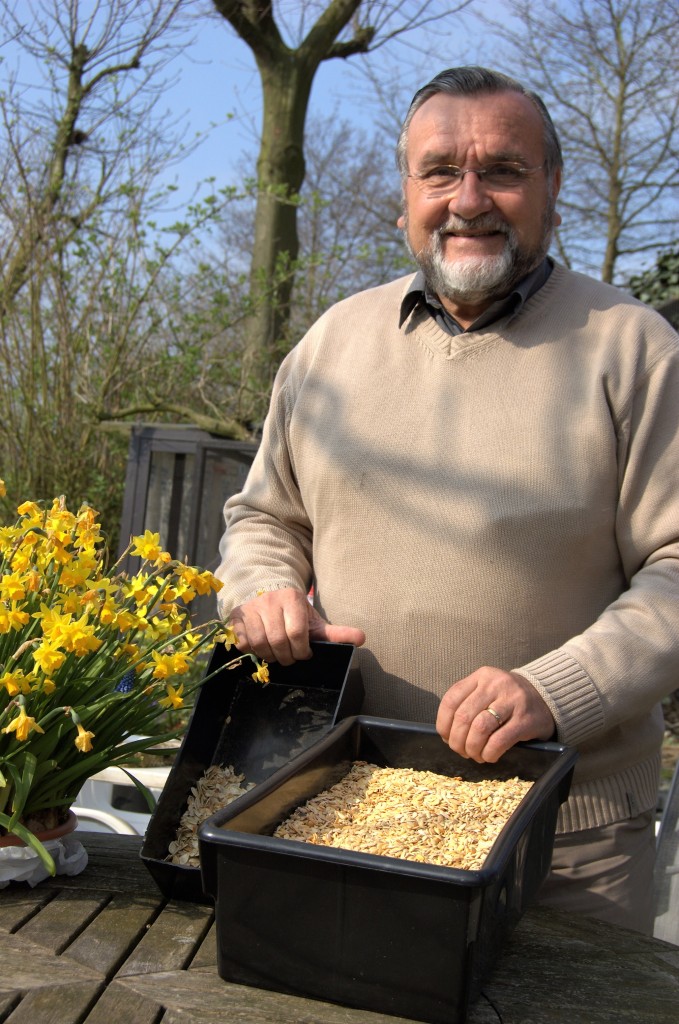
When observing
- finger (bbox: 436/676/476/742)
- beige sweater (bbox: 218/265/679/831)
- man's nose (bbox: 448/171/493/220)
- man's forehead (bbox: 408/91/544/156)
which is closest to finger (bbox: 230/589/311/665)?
beige sweater (bbox: 218/265/679/831)

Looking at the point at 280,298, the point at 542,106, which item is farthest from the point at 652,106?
the point at 542,106

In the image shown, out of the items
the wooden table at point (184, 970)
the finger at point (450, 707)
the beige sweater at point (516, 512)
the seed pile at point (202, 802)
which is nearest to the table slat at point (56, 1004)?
the wooden table at point (184, 970)

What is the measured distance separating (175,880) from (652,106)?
32.7ft

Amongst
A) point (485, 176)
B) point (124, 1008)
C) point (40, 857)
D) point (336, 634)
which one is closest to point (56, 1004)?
point (124, 1008)

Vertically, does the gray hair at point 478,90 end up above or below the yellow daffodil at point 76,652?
above

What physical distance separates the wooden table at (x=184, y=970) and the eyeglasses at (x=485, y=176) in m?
1.19

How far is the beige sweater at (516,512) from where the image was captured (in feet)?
5.65

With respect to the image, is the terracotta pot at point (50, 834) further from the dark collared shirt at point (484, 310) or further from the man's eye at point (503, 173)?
the man's eye at point (503, 173)

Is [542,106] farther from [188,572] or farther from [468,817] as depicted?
[468,817]

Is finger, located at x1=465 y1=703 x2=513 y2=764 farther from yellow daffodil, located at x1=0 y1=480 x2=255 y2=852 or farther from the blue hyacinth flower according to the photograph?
the blue hyacinth flower

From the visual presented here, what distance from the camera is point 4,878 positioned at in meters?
1.33

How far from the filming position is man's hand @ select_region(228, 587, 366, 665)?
1598mm

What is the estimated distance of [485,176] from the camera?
1.85 meters

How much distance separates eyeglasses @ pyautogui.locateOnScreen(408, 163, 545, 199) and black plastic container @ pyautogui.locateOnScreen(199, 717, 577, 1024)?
3.69ft
